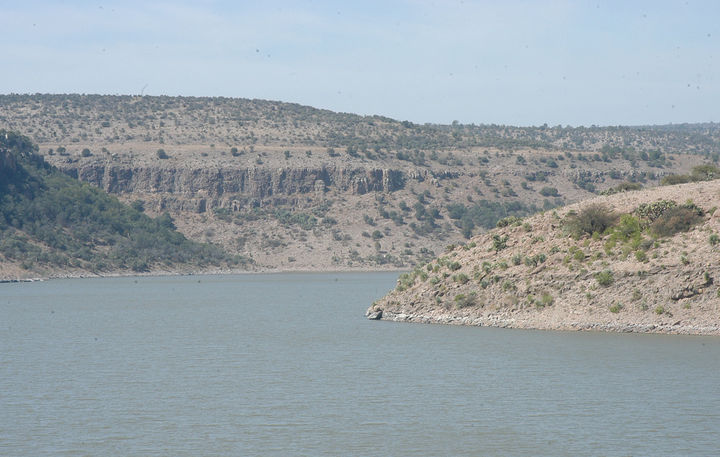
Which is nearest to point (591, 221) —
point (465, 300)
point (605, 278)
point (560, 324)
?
point (605, 278)

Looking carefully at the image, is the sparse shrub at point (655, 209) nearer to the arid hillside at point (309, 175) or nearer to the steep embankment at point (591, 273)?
the steep embankment at point (591, 273)

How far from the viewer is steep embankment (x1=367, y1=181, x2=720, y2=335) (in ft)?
123

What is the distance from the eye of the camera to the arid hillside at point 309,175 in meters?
116

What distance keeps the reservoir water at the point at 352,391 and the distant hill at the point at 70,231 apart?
5151 centimetres

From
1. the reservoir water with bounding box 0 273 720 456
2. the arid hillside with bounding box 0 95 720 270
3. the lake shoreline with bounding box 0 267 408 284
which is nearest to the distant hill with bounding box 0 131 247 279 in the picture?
the lake shoreline with bounding box 0 267 408 284

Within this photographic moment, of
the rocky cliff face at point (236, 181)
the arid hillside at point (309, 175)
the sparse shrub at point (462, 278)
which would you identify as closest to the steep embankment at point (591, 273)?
the sparse shrub at point (462, 278)

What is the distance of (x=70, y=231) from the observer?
10338 cm

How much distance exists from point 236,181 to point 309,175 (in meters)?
9.63

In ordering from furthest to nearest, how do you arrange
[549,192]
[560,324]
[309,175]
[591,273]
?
[309,175] → [549,192] → [591,273] → [560,324]

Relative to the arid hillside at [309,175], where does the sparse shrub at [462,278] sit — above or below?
below

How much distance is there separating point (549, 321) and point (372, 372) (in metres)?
11.0

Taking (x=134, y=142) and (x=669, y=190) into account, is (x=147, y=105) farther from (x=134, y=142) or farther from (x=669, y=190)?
(x=669, y=190)

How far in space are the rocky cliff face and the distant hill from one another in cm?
817

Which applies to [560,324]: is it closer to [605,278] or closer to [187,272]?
[605,278]
